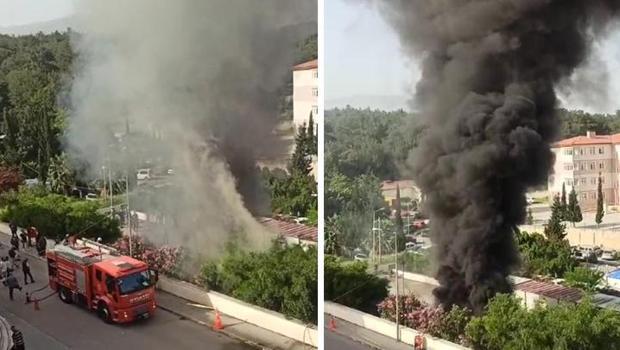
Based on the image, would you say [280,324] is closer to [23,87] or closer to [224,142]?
[224,142]

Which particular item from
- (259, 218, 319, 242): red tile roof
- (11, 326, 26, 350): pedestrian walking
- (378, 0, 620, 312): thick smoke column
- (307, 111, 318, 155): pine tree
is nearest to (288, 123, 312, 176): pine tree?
(307, 111, 318, 155): pine tree

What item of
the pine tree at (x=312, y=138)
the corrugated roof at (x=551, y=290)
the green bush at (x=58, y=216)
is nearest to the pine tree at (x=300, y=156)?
the pine tree at (x=312, y=138)

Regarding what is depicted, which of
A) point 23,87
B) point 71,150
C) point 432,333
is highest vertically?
point 23,87

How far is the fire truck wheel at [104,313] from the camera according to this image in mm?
2795

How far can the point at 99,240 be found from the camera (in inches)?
114

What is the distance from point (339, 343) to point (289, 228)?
486 millimetres

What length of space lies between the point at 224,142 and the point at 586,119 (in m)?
1.26

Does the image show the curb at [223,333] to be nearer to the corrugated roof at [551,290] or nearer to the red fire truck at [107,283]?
the red fire truck at [107,283]

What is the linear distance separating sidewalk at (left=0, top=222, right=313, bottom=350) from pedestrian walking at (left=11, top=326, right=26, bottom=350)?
58 centimetres

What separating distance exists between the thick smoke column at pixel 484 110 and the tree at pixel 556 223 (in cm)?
10

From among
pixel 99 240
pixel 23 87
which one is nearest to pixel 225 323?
pixel 99 240

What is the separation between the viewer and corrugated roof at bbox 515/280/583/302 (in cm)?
232

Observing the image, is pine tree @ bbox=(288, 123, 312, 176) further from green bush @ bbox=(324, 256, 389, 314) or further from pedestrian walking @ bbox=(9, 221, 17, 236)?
pedestrian walking @ bbox=(9, 221, 17, 236)

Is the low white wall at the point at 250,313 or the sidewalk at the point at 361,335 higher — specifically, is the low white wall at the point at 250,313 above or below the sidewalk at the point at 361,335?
above
